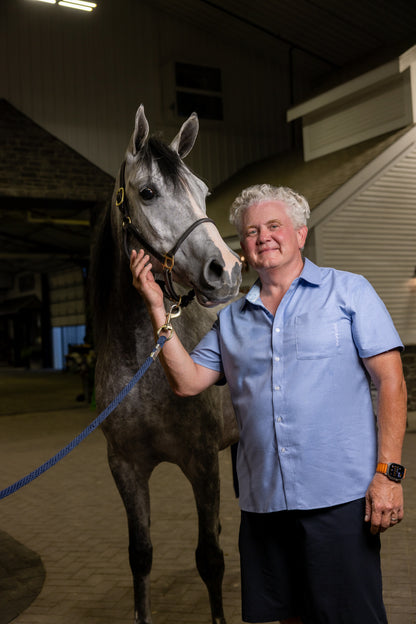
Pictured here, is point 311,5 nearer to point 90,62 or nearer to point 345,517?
point 90,62

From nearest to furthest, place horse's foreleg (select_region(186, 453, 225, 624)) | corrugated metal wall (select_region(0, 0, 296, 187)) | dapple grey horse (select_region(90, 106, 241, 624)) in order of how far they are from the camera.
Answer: dapple grey horse (select_region(90, 106, 241, 624)) < horse's foreleg (select_region(186, 453, 225, 624)) < corrugated metal wall (select_region(0, 0, 296, 187))

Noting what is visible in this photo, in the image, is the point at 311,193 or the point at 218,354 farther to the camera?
the point at 311,193

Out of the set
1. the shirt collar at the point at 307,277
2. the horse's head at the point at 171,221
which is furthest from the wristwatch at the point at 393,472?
the horse's head at the point at 171,221

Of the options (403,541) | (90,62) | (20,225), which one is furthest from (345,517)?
(20,225)

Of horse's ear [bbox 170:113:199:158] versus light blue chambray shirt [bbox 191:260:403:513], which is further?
horse's ear [bbox 170:113:199:158]

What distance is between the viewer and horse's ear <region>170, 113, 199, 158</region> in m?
2.56

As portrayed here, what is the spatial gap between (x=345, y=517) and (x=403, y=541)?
285cm

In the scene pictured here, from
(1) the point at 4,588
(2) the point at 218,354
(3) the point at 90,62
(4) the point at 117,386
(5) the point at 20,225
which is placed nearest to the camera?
(2) the point at 218,354

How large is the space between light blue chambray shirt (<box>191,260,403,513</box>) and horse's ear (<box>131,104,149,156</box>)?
3.08 ft

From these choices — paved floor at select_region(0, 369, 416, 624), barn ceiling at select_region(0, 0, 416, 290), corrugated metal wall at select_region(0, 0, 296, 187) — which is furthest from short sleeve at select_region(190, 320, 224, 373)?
corrugated metal wall at select_region(0, 0, 296, 187)

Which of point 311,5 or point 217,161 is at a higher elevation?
point 311,5

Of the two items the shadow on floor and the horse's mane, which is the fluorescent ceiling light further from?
the shadow on floor

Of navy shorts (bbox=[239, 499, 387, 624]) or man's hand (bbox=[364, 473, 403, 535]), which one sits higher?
man's hand (bbox=[364, 473, 403, 535])

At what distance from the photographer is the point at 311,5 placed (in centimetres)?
1177
